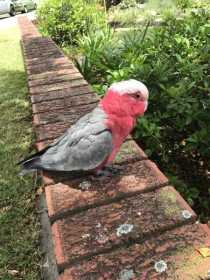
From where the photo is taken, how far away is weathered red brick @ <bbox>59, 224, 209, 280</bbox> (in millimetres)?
1596

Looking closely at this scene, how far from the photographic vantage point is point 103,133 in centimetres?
207

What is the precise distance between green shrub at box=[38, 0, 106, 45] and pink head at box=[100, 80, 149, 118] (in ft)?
22.8

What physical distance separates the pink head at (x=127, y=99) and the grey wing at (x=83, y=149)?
0.10m

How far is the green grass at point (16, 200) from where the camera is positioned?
256 centimetres

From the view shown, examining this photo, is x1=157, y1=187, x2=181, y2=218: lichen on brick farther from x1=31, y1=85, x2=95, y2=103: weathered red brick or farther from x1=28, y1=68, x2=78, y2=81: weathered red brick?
x1=28, y1=68, x2=78, y2=81: weathered red brick

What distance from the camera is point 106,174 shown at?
2.26 meters

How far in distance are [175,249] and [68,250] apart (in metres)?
0.46

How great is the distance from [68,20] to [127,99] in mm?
7429

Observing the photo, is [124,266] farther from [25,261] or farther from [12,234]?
[12,234]

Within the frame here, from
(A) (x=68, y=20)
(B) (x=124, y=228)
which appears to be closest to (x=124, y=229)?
(B) (x=124, y=228)

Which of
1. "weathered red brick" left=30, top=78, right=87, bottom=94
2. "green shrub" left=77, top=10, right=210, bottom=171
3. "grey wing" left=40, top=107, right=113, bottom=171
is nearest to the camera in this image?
"grey wing" left=40, top=107, right=113, bottom=171

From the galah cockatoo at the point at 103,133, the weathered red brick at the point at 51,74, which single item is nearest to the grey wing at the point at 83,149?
the galah cockatoo at the point at 103,133

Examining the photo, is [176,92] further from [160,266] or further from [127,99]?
[160,266]

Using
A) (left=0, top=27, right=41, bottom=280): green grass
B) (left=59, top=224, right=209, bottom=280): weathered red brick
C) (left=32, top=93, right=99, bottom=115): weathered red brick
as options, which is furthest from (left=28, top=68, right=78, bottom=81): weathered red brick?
(left=59, top=224, right=209, bottom=280): weathered red brick
